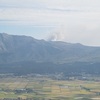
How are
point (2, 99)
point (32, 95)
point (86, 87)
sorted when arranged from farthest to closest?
1. point (86, 87)
2. point (32, 95)
3. point (2, 99)

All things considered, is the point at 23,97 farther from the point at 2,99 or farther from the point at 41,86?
the point at 41,86

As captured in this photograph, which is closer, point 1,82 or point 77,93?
point 77,93

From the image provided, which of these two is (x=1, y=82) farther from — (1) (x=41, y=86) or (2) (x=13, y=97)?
(2) (x=13, y=97)

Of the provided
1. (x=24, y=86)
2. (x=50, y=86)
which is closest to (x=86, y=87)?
(x=50, y=86)

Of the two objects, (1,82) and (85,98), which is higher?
(85,98)

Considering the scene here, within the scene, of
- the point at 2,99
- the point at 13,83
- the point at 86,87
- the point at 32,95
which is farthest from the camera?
the point at 13,83

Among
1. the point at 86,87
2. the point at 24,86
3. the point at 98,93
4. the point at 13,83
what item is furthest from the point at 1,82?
the point at 98,93
